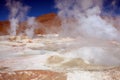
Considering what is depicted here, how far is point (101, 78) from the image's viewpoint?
7434 millimetres

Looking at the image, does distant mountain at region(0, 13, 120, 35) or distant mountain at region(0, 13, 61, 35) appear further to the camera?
distant mountain at region(0, 13, 120, 35)

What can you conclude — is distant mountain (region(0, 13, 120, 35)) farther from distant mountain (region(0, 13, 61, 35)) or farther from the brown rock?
the brown rock

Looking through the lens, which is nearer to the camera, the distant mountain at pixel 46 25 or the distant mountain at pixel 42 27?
the distant mountain at pixel 42 27

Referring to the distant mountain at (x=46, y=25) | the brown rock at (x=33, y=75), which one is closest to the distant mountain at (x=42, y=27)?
the distant mountain at (x=46, y=25)

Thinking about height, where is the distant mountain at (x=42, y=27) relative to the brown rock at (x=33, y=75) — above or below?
above

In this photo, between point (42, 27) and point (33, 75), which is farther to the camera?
point (42, 27)

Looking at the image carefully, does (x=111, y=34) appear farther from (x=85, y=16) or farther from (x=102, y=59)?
(x=102, y=59)

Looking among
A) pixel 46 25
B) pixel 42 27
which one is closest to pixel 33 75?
pixel 42 27

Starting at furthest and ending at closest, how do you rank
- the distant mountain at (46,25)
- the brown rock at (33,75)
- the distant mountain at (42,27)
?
the distant mountain at (46,25)
the distant mountain at (42,27)
the brown rock at (33,75)

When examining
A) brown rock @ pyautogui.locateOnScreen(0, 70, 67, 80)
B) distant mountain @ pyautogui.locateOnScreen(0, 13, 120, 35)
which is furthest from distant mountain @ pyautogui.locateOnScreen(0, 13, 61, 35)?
brown rock @ pyautogui.locateOnScreen(0, 70, 67, 80)

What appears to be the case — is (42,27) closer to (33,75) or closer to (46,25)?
(46,25)

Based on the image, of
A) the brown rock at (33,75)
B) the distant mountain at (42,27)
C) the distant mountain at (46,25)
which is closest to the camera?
the brown rock at (33,75)

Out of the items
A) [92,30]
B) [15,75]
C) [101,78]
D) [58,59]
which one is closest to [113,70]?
[101,78]

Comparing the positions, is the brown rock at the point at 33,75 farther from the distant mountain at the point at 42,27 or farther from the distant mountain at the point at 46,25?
the distant mountain at the point at 46,25
